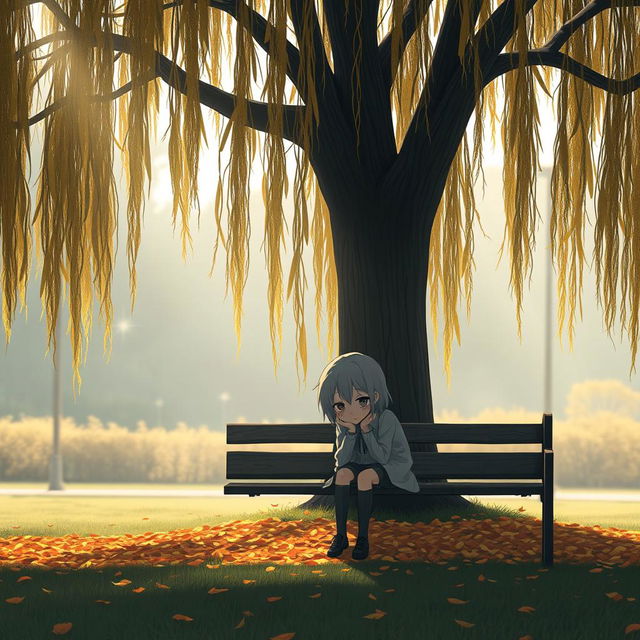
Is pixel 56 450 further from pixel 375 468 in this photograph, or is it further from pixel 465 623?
pixel 465 623

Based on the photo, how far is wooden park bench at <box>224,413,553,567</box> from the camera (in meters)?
7.10

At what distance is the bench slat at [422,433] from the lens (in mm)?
7270

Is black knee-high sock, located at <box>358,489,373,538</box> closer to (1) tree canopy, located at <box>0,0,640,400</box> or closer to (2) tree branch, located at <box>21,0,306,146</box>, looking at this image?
(1) tree canopy, located at <box>0,0,640,400</box>

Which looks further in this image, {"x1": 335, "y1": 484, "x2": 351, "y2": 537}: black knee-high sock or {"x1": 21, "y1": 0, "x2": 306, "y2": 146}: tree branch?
{"x1": 21, "y1": 0, "x2": 306, "y2": 146}: tree branch

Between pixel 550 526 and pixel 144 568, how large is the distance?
8.87ft

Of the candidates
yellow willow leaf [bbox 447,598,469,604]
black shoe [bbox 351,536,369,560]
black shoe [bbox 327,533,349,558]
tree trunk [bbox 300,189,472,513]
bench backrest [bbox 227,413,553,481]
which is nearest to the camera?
yellow willow leaf [bbox 447,598,469,604]

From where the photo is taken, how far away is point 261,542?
7840 millimetres

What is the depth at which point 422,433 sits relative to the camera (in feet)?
24.2

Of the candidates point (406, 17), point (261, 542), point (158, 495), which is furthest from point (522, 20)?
point (158, 495)

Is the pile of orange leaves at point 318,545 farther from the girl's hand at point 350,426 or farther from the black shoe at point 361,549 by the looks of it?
the girl's hand at point 350,426

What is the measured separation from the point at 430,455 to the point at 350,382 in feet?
2.52

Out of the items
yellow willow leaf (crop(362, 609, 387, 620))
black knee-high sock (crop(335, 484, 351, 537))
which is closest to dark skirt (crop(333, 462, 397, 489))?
black knee-high sock (crop(335, 484, 351, 537))

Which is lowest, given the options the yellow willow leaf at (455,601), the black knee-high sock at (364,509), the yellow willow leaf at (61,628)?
the yellow willow leaf at (61,628)

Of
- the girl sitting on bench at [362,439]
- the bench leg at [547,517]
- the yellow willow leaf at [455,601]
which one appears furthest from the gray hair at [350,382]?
Result: the yellow willow leaf at [455,601]
